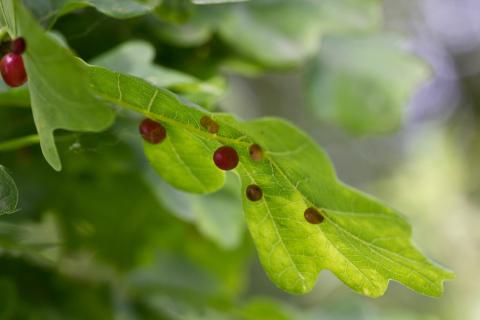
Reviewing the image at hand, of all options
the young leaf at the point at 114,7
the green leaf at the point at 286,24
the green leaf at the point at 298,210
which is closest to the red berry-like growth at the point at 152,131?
the green leaf at the point at 298,210

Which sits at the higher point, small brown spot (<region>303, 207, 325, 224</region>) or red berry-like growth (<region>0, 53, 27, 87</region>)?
small brown spot (<region>303, 207, 325, 224</region>)

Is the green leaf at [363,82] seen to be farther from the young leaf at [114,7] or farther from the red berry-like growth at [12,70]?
the red berry-like growth at [12,70]

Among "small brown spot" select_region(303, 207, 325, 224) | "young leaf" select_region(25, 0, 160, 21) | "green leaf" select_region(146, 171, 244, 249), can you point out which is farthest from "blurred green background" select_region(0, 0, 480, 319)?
"small brown spot" select_region(303, 207, 325, 224)

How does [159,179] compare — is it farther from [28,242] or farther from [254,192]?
[254,192]

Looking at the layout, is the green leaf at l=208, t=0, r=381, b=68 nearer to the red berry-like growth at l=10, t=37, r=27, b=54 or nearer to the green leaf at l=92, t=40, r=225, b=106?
the green leaf at l=92, t=40, r=225, b=106

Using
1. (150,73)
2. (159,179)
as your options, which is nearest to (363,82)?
(159,179)

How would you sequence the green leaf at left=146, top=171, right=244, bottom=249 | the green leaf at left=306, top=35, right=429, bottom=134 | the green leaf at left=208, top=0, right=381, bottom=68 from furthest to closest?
the green leaf at left=306, top=35, right=429, bottom=134 → the green leaf at left=208, top=0, right=381, bottom=68 → the green leaf at left=146, top=171, right=244, bottom=249
